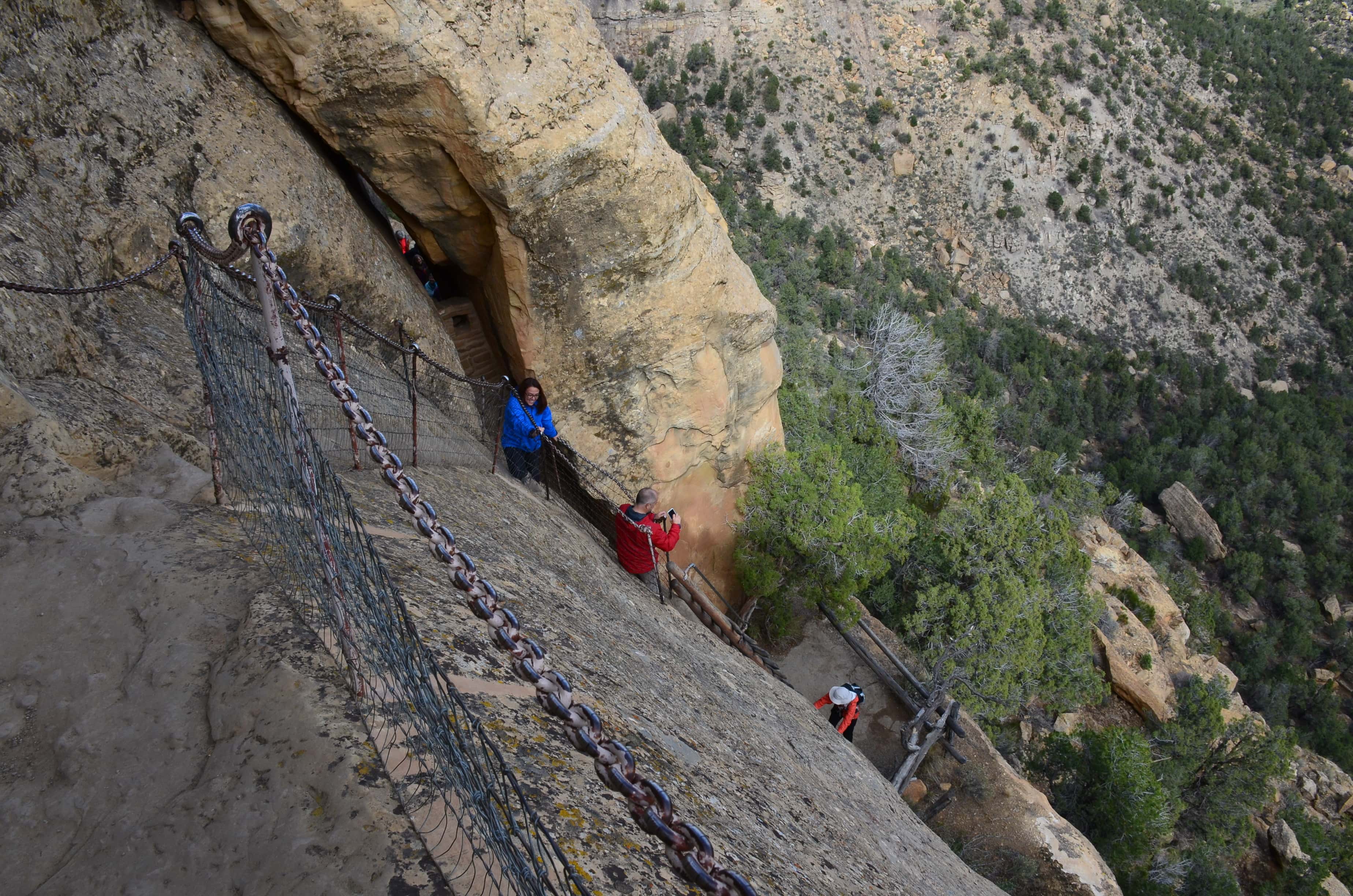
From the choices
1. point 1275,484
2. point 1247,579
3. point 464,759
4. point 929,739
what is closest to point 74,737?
point 464,759

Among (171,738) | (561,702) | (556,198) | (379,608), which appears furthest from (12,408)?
(556,198)

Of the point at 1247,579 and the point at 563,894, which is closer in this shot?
the point at 563,894

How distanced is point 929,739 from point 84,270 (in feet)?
38.6

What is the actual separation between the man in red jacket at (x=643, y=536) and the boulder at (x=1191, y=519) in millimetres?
30685

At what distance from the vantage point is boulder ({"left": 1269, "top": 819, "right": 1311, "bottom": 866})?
18.2m

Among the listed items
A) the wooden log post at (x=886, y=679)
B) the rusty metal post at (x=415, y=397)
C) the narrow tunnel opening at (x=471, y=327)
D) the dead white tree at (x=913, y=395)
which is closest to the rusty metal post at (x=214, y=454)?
the rusty metal post at (x=415, y=397)

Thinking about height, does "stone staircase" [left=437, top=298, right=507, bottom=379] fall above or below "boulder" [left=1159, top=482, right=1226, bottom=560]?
above

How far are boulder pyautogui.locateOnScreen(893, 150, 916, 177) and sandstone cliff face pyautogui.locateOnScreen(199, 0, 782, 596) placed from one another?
111ft

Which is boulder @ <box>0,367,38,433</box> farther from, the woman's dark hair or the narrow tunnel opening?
the narrow tunnel opening

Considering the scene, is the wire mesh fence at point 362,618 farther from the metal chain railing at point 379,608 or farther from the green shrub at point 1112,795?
the green shrub at point 1112,795

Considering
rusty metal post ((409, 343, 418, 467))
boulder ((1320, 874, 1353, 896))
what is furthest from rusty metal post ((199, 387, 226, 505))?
boulder ((1320, 874, 1353, 896))

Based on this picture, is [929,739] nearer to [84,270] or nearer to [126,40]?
[84,270]

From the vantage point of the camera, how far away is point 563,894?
2.27m

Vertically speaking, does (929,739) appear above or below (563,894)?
below
